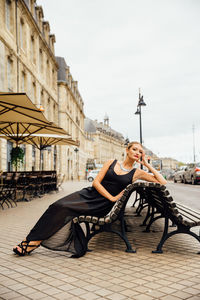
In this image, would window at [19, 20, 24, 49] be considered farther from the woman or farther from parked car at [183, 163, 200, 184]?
the woman

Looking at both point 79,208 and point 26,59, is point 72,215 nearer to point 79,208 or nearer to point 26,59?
point 79,208

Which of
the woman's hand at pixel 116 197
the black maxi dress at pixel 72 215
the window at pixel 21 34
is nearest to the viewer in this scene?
the black maxi dress at pixel 72 215

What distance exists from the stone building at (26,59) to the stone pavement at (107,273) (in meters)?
15.1

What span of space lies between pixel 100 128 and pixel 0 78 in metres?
111

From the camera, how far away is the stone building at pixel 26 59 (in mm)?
19547

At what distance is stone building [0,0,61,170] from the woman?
49.3 feet

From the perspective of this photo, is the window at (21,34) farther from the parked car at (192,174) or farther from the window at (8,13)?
the parked car at (192,174)

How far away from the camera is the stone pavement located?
2.94 metres

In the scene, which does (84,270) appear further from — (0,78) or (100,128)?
(100,128)

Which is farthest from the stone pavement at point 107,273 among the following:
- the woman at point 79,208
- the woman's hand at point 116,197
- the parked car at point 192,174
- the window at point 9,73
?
the parked car at point 192,174

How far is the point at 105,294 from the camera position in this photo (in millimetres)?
2912

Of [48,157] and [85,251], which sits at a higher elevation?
[48,157]

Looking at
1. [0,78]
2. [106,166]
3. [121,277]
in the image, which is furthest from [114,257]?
[0,78]

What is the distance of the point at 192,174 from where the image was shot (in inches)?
1069
